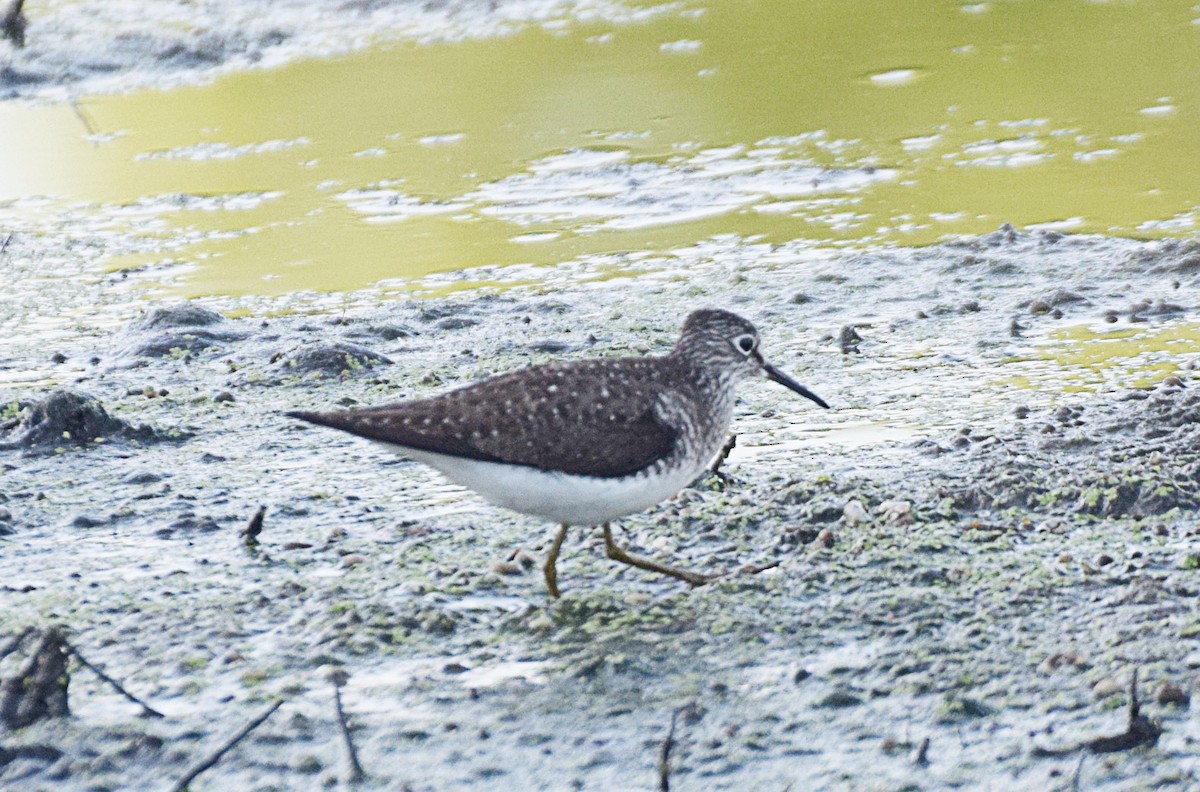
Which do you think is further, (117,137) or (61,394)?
(117,137)

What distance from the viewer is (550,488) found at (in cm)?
490

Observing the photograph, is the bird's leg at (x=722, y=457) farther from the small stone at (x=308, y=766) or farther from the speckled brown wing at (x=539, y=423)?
the small stone at (x=308, y=766)

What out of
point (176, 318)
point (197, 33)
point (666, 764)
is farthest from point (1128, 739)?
point (197, 33)

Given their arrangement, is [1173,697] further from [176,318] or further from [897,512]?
[176,318]

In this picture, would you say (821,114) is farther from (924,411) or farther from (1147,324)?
(924,411)

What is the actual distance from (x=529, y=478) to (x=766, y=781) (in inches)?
54.4

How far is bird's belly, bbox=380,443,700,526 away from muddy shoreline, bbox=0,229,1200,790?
30cm

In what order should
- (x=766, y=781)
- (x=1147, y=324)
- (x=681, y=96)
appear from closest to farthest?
(x=766, y=781)
(x=1147, y=324)
(x=681, y=96)

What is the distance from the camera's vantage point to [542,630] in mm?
4828

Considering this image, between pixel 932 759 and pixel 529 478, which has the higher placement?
pixel 529 478

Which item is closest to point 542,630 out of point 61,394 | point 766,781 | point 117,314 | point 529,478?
point 529,478

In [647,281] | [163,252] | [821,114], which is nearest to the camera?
[647,281]

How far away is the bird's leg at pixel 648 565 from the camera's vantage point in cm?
505

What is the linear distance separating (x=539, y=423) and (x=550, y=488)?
20 cm
